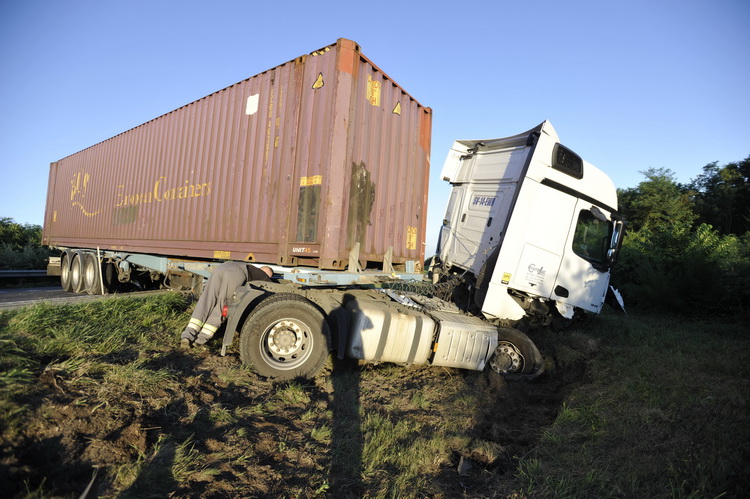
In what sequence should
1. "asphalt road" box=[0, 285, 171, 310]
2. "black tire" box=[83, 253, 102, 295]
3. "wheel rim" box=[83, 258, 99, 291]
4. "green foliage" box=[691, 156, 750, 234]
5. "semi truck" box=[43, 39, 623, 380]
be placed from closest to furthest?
"semi truck" box=[43, 39, 623, 380]
"asphalt road" box=[0, 285, 171, 310]
"black tire" box=[83, 253, 102, 295]
"wheel rim" box=[83, 258, 99, 291]
"green foliage" box=[691, 156, 750, 234]

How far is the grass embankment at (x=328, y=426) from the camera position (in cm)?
241

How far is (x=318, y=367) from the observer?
14.1ft

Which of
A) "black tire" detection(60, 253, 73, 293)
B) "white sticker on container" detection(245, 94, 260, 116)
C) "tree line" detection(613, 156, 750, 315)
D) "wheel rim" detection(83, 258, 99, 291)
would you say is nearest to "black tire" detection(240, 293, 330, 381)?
"white sticker on container" detection(245, 94, 260, 116)

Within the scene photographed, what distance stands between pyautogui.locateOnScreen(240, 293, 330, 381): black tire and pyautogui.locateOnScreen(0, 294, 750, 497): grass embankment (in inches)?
7.6

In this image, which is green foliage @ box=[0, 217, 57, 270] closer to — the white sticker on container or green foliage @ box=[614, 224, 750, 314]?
the white sticker on container

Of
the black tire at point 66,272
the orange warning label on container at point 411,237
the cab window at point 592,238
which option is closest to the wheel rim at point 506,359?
the cab window at point 592,238

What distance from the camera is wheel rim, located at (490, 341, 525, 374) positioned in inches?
215

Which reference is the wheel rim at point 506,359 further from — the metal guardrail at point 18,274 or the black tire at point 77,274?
the metal guardrail at point 18,274

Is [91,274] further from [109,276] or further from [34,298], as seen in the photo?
[34,298]

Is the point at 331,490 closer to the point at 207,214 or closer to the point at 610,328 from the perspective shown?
the point at 207,214

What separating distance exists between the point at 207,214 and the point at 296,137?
2.27 meters

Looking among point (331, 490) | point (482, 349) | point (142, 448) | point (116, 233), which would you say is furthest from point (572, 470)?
point (116, 233)

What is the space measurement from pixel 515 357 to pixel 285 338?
10.2 ft

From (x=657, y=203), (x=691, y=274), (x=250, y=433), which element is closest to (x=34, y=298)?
(x=250, y=433)
